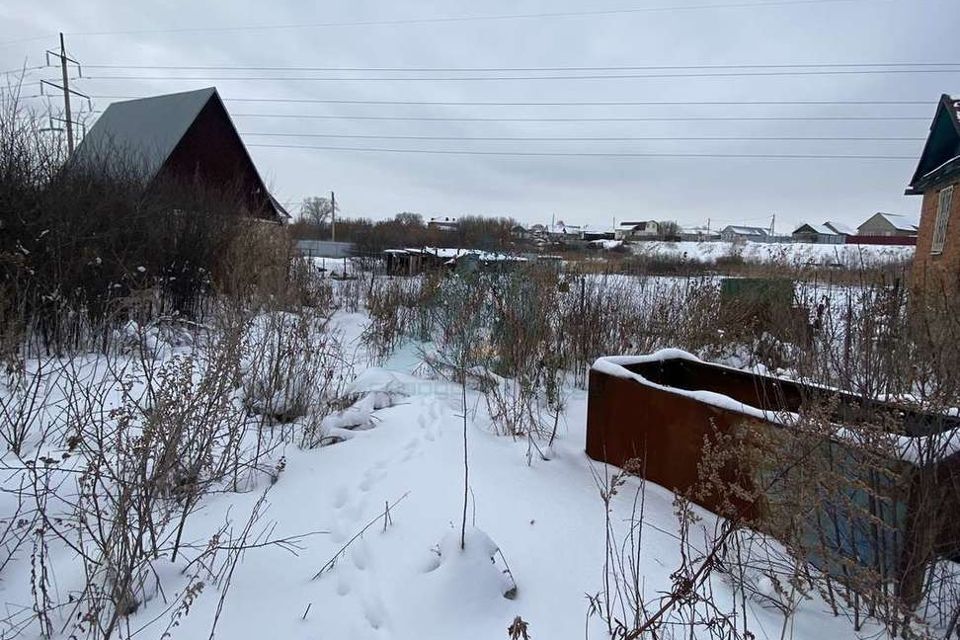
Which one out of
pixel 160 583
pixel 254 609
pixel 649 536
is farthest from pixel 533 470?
pixel 160 583

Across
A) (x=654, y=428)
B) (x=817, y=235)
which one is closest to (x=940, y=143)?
(x=654, y=428)

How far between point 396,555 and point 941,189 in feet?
56.9

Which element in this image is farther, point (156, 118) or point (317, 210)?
point (317, 210)

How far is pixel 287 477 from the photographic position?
2.81m

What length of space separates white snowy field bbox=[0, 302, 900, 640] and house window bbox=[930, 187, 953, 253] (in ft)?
49.1

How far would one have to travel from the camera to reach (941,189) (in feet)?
41.9

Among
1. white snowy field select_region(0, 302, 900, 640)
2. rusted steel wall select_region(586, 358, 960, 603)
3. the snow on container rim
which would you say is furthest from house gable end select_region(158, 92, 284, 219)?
the snow on container rim

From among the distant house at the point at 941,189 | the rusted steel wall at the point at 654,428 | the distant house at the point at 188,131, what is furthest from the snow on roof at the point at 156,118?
the distant house at the point at 941,189

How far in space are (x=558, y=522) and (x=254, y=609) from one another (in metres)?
1.40

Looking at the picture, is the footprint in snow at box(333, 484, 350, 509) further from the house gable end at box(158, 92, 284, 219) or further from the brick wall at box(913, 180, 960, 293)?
the house gable end at box(158, 92, 284, 219)

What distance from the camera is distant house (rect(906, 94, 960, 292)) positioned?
11.6 meters

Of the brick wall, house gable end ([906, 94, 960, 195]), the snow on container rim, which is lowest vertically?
the snow on container rim

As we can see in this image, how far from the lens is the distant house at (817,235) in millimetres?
45141

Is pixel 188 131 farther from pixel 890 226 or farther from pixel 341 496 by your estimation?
pixel 890 226
